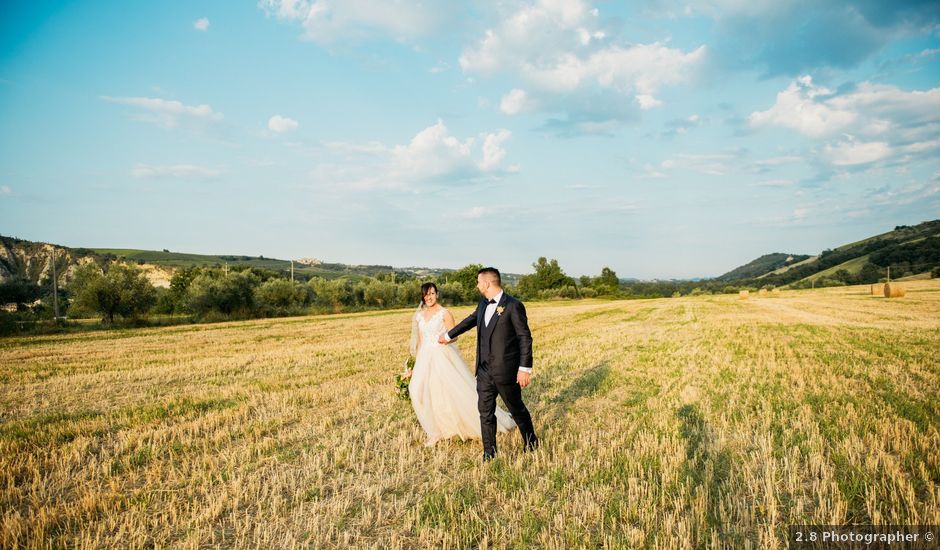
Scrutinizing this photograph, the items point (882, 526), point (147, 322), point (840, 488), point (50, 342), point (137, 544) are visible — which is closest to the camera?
point (882, 526)

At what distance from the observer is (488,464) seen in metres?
6.41

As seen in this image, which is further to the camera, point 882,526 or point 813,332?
point 813,332

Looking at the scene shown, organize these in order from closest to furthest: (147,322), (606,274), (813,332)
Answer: (813,332)
(147,322)
(606,274)

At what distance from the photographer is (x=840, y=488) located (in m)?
5.32

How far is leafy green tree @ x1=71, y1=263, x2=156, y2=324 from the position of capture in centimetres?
3681

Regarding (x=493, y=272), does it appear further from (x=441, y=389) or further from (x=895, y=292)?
(x=895, y=292)

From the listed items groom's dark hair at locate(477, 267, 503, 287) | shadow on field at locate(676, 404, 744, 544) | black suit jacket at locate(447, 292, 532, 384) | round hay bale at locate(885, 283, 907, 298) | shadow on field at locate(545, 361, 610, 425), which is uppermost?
groom's dark hair at locate(477, 267, 503, 287)

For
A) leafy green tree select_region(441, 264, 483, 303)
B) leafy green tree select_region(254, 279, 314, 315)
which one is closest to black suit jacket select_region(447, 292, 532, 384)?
leafy green tree select_region(254, 279, 314, 315)

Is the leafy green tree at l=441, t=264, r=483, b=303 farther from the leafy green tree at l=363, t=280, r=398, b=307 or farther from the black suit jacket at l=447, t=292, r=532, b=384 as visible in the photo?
the black suit jacket at l=447, t=292, r=532, b=384

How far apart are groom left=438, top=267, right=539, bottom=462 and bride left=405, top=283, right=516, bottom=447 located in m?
0.68

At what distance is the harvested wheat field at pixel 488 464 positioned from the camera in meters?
4.80

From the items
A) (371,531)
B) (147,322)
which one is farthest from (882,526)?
(147,322)

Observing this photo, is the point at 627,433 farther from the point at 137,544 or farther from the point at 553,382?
the point at 137,544

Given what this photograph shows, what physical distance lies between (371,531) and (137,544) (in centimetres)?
235
